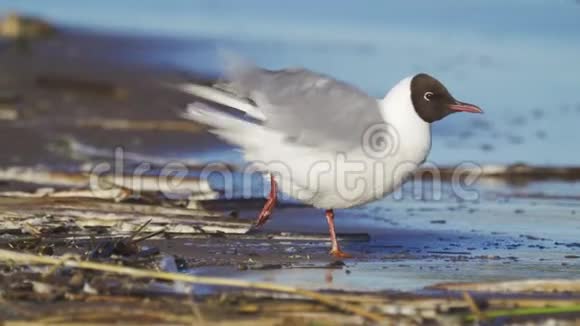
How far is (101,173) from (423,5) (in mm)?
14105

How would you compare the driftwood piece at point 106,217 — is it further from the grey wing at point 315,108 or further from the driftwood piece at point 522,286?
the driftwood piece at point 522,286

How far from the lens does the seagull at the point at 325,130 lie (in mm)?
6316

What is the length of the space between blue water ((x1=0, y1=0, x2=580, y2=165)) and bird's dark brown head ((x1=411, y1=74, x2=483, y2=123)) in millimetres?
4072

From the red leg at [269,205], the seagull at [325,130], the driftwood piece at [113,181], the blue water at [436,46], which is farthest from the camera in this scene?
the blue water at [436,46]

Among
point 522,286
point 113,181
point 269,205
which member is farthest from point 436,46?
point 522,286

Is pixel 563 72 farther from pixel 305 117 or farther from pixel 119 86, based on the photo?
pixel 305 117

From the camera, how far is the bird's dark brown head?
6535 mm

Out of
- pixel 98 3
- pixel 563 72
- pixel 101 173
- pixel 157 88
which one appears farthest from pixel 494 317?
pixel 98 3

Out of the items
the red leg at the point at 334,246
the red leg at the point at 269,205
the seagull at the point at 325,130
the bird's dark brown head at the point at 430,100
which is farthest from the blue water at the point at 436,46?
the seagull at the point at 325,130

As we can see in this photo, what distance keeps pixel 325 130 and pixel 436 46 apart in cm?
1269

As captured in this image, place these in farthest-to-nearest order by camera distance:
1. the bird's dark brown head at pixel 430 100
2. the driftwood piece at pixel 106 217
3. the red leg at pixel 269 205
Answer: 1. the red leg at pixel 269 205
2. the driftwood piece at pixel 106 217
3. the bird's dark brown head at pixel 430 100

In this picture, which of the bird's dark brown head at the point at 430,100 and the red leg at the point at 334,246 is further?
Answer: the red leg at the point at 334,246

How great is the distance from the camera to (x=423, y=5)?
22828mm

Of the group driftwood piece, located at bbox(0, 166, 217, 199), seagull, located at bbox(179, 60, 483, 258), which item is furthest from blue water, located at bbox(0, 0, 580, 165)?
seagull, located at bbox(179, 60, 483, 258)
